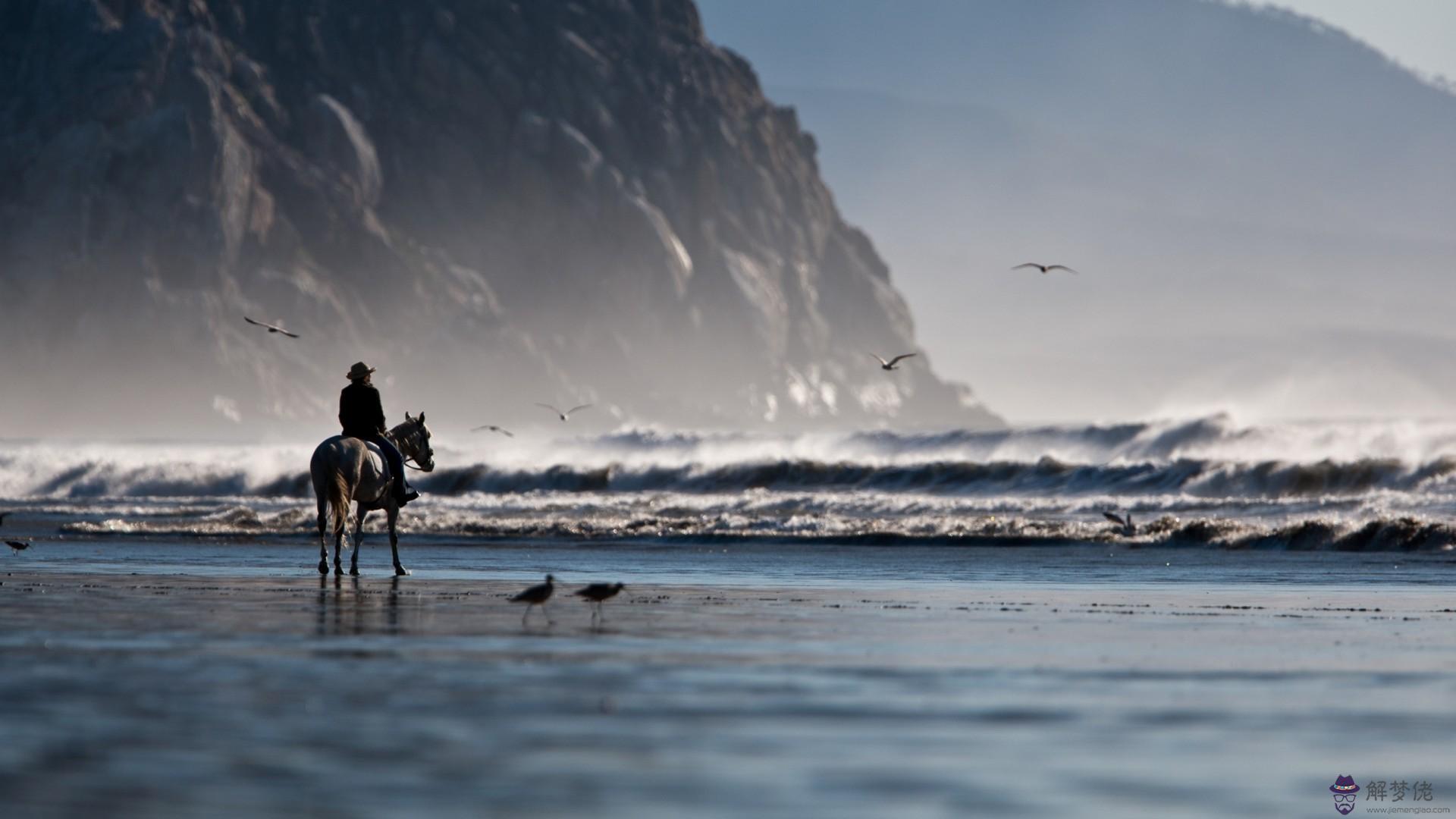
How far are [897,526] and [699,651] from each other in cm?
3130

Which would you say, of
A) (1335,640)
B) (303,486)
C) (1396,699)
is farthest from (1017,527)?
(303,486)

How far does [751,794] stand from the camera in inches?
307

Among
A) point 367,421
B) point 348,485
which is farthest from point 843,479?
point 348,485

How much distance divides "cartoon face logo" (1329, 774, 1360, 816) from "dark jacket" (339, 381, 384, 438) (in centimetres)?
1860

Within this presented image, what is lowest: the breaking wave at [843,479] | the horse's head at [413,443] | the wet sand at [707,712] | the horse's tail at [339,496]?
the wet sand at [707,712]

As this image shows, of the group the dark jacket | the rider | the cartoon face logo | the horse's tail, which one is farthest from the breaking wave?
the cartoon face logo

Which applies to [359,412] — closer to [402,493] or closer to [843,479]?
[402,493]

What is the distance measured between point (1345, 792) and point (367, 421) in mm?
18991

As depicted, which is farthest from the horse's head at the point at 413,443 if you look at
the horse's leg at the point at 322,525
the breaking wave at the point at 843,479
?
the breaking wave at the point at 843,479

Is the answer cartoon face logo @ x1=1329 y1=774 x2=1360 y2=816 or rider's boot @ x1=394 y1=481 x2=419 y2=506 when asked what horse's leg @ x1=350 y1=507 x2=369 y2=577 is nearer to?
rider's boot @ x1=394 y1=481 x2=419 y2=506

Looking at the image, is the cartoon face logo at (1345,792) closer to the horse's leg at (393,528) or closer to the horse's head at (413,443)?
the horse's leg at (393,528)

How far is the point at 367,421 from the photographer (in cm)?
2572

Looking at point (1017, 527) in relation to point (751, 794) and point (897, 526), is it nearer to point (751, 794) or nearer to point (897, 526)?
point (897, 526)

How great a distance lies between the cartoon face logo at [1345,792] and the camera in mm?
7758
